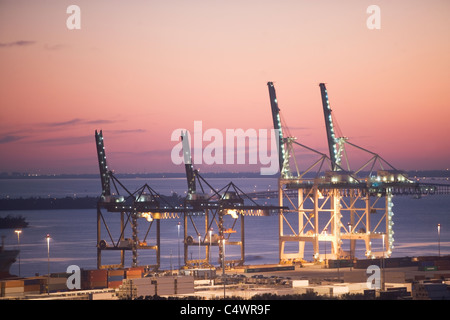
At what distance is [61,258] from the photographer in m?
121

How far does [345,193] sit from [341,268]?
14360 mm

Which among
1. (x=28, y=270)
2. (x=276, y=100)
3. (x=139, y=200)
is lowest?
(x=28, y=270)

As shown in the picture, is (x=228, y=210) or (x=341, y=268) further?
(x=228, y=210)

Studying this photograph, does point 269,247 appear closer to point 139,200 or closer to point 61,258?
point 61,258

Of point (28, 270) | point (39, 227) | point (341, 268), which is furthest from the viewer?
point (39, 227)

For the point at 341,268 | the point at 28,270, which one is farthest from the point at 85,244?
the point at 341,268

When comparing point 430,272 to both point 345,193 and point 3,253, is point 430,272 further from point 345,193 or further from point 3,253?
point 3,253

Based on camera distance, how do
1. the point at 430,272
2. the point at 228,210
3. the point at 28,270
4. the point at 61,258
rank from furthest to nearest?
1. the point at 61,258
2. the point at 28,270
3. the point at 228,210
4. the point at 430,272

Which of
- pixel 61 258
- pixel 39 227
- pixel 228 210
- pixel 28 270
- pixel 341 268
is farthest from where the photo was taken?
pixel 39 227

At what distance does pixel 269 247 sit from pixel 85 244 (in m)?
28.7

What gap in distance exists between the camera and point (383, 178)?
3438 inches
